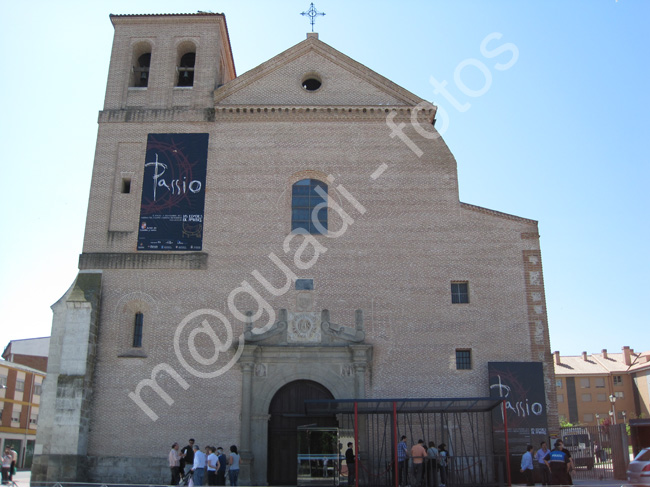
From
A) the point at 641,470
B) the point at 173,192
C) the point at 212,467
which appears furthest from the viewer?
the point at 173,192

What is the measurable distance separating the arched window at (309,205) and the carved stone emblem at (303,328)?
9.74 feet

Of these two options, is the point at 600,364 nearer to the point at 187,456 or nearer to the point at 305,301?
the point at 305,301

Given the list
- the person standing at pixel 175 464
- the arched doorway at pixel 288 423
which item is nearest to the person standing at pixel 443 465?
the arched doorway at pixel 288 423

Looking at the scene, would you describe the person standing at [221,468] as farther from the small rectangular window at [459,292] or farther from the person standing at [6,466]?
the person standing at [6,466]

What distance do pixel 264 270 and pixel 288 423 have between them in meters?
4.94

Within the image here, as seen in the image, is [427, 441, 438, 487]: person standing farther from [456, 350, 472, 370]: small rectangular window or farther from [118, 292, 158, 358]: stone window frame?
[118, 292, 158, 358]: stone window frame

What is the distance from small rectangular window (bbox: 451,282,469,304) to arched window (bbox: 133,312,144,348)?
10.3 m

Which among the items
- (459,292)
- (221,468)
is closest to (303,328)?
(221,468)

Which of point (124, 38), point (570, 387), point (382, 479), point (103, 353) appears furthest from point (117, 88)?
point (570, 387)

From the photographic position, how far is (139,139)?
72.5 feet

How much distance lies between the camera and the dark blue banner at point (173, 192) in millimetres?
20797

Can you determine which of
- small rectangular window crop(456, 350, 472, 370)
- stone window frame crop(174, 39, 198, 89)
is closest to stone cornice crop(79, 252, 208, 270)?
stone window frame crop(174, 39, 198, 89)

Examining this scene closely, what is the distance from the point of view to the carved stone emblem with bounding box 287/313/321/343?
19.6 meters

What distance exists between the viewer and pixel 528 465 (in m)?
17.3
